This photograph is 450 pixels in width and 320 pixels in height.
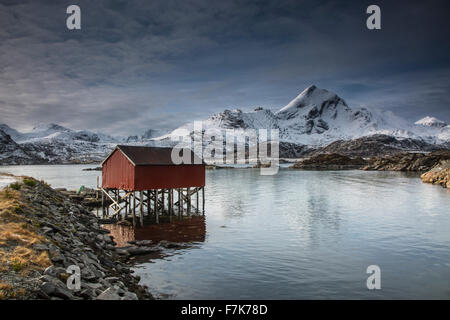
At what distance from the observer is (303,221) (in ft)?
113

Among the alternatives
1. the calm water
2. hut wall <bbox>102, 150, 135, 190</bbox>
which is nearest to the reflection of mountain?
the calm water

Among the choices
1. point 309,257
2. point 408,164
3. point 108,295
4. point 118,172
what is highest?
point 118,172

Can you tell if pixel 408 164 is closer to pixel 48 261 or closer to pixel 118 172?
pixel 118 172

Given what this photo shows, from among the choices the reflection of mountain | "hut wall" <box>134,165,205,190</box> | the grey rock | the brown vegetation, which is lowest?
the reflection of mountain

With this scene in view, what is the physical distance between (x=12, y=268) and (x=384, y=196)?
52.2 metres

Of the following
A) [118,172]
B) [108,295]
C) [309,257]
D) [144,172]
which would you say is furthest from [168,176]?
[108,295]

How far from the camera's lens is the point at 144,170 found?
3284 cm

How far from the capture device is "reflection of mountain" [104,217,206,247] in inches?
1075

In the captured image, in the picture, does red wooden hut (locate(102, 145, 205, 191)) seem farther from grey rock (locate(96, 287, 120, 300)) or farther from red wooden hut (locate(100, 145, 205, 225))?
grey rock (locate(96, 287, 120, 300))

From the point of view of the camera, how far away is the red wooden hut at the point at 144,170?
3262cm

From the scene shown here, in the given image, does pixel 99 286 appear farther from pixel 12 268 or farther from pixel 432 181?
pixel 432 181

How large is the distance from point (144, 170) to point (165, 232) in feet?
21.8

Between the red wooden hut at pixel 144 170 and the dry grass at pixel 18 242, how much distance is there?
14.6 metres

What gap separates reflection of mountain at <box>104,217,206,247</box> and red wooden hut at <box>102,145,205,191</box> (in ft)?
12.5
